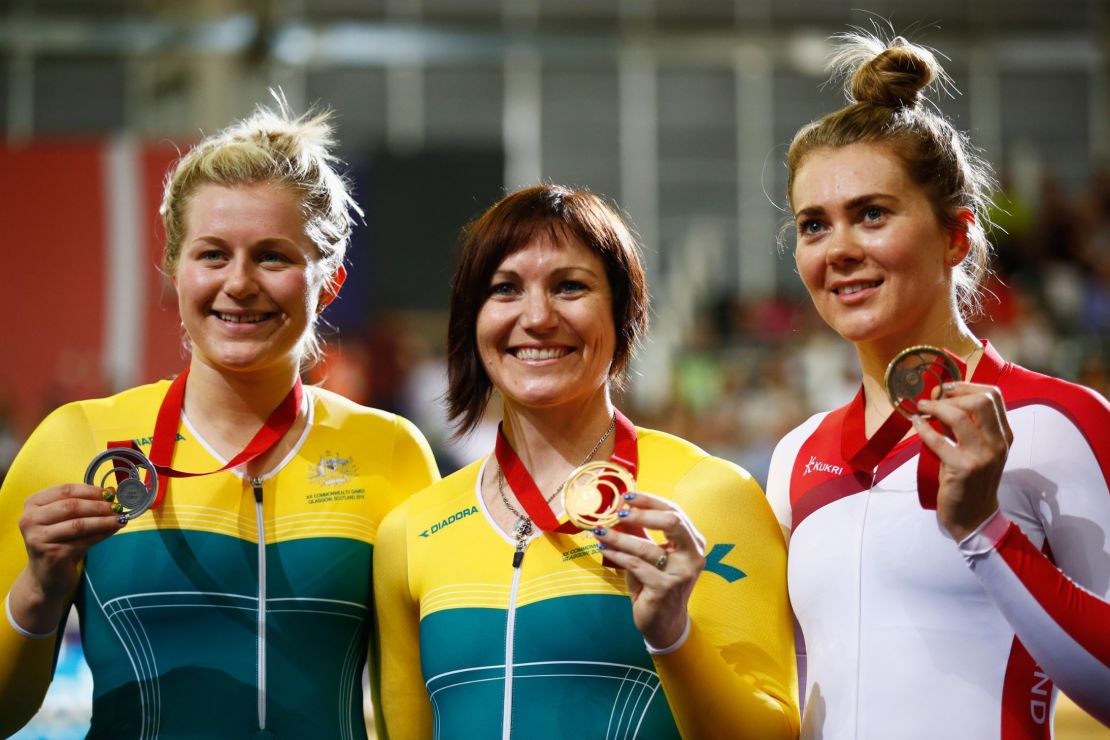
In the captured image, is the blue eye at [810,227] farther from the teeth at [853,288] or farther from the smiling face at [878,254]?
the teeth at [853,288]

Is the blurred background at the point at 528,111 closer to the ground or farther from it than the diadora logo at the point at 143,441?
farther from it

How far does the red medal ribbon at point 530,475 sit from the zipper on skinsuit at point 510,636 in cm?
6

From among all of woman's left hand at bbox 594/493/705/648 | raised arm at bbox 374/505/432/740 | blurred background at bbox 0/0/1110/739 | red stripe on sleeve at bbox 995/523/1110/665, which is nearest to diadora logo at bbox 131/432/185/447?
raised arm at bbox 374/505/432/740

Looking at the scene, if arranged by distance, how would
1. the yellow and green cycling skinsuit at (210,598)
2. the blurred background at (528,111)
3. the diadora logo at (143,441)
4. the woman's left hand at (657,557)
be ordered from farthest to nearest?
the blurred background at (528,111)
the diadora logo at (143,441)
the yellow and green cycling skinsuit at (210,598)
the woman's left hand at (657,557)

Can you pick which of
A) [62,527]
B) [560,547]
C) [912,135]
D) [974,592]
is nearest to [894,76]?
[912,135]

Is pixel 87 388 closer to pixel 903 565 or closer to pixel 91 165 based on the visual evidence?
pixel 91 165

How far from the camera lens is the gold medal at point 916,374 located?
2.11 meters

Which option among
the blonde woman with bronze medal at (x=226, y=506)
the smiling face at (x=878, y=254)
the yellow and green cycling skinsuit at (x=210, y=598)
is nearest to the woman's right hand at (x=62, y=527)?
the blonde woman with bronze medal at (x=226, y=506)

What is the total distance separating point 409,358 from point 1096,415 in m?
8.63

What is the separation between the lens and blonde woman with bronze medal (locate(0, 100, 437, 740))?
8.29ft

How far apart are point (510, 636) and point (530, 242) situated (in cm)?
76

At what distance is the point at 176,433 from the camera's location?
2703 mm

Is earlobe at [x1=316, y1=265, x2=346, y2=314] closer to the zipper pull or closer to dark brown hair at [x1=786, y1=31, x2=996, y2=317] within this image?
the zipper pull

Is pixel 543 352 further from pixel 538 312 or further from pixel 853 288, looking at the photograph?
pixel 853 288
